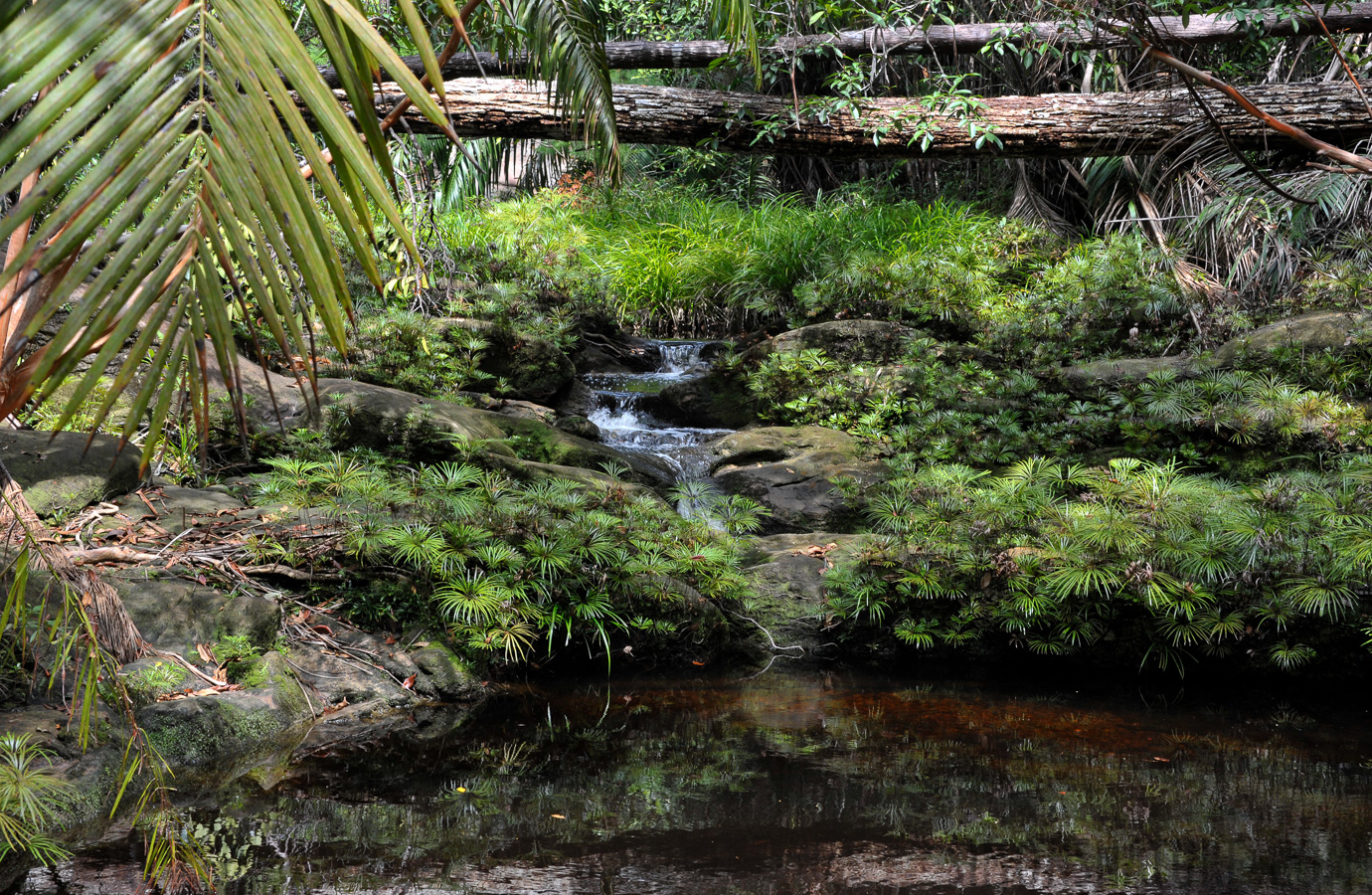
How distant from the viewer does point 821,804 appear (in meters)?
3.04

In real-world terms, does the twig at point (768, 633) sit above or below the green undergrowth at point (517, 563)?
below

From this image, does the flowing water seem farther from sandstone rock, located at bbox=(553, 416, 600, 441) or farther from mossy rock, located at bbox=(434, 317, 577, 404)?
mossy rock, located at bbox=(434, 317, 577, 404)

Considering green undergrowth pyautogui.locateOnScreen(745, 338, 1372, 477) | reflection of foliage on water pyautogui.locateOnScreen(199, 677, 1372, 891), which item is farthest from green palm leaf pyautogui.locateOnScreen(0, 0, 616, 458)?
green undergrowth pyautogui.locateOnScreen(745, 338, 1372, 477)

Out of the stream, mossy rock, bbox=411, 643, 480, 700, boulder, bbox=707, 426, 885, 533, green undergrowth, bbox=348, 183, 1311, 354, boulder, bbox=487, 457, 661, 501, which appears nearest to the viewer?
the stream

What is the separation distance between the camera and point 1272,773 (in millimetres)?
3324

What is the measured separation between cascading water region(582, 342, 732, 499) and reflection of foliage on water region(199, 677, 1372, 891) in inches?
139

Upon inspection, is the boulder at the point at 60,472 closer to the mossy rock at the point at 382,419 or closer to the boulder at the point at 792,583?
the mossy rock at the point at 382,419

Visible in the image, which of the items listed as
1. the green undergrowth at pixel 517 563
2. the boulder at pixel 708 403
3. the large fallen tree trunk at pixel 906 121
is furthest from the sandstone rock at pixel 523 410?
the green undergrowth at pixel 517 563

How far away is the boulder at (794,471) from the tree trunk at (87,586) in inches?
161

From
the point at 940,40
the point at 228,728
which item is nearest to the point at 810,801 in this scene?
the point at 228,728

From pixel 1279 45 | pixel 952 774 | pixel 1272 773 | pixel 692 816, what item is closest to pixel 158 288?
pixel 692 816

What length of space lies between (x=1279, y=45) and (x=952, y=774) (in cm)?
932

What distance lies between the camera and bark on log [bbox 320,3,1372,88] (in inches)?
261

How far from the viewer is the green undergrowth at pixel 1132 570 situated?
4.30m
